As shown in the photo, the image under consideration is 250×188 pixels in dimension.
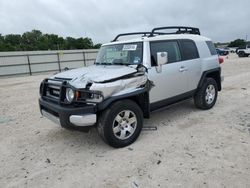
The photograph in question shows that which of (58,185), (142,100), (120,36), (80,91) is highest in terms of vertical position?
(120,36)

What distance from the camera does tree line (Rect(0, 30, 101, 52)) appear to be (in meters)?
52.9

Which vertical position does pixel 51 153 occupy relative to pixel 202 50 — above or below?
below

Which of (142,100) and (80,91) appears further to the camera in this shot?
(142,100)

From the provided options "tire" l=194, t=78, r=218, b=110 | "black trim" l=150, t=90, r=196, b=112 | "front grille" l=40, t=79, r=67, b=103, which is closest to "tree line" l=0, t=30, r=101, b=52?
"tire" l=194, t=78, r=218, b=110

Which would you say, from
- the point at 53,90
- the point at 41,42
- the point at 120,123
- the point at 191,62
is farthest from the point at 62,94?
the point at 41,42

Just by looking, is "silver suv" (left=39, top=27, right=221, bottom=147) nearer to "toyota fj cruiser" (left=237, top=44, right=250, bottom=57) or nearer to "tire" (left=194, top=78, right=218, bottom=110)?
"tire" (left=194, top=78, right=218, bottom=110)

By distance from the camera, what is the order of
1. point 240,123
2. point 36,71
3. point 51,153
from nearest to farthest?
1. point 51,153
2. point 240,123
3. point 36,71

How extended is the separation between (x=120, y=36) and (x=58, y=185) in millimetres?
3865

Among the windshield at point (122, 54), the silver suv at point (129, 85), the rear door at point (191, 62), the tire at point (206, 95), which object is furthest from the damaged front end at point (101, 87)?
the tire at point (206, 95)

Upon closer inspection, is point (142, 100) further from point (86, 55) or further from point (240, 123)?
point (86, 55)

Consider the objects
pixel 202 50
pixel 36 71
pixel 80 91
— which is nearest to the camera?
pixel 80 91

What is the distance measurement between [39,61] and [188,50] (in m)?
19.3

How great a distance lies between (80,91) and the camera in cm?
356

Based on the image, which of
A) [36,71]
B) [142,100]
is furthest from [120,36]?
[36,71]
